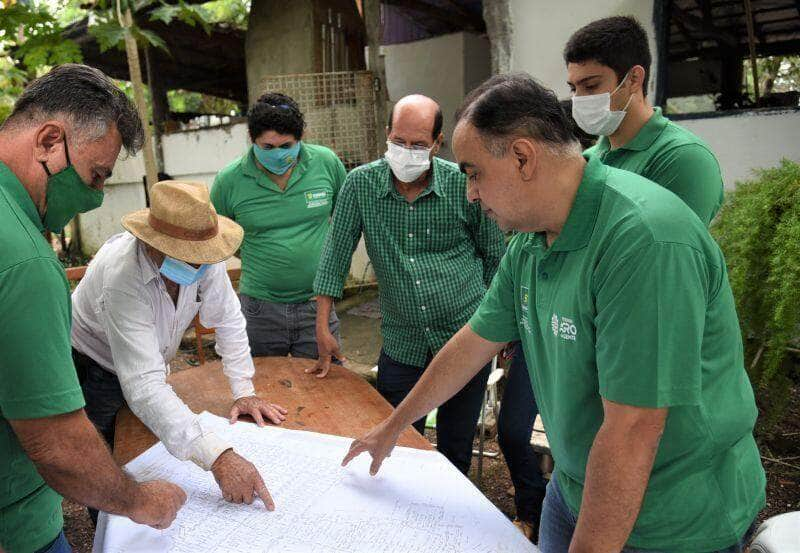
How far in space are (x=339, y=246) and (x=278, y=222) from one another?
654 millimetres

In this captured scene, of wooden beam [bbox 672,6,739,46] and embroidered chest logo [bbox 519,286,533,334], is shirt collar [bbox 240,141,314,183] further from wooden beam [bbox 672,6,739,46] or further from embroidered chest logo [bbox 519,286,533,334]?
wooden beam [bbox 672,6,739,46]

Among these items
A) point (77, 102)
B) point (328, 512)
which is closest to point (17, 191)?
point (77, 102)

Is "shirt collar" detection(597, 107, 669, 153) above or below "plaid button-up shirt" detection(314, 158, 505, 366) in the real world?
above

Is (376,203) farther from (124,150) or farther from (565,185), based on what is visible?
(565,185)

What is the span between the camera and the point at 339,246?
8.36 feet

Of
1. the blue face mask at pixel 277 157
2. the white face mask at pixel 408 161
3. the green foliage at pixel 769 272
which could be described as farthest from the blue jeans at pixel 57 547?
the green foliage at pixel 769 272

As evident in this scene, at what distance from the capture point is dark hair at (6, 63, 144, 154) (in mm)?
1293

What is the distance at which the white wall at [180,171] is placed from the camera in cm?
739

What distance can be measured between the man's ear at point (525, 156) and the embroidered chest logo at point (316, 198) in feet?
6.95

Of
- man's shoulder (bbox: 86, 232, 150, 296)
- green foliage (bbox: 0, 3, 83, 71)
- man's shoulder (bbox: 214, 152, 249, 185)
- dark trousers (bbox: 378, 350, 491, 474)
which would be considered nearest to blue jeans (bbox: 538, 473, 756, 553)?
dark trousers (bbox: 378, 350, 491, 474)

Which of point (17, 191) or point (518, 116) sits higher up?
point (518, 116)

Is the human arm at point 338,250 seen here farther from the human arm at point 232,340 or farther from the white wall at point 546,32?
the white wall at point 546,32

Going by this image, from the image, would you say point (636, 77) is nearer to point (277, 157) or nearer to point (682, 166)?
point (682, 166)

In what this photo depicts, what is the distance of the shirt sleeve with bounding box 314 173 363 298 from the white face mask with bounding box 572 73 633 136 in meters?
0.95
